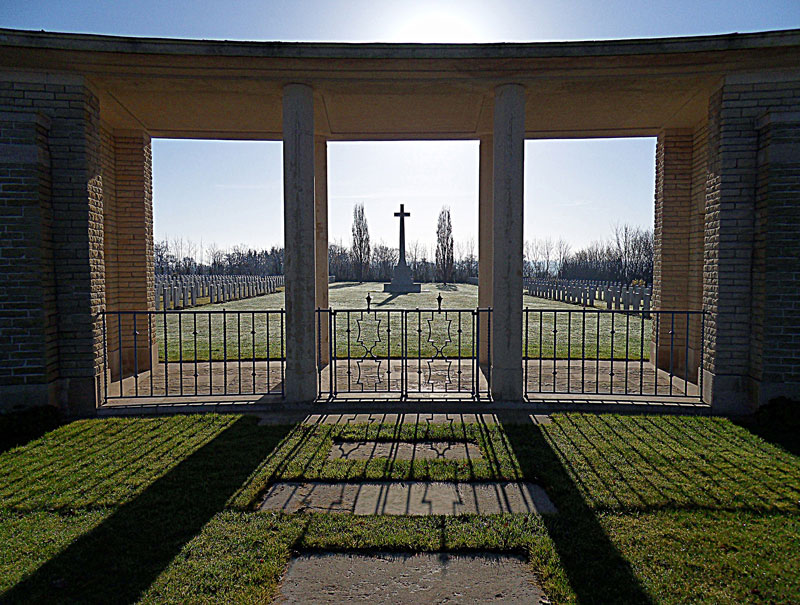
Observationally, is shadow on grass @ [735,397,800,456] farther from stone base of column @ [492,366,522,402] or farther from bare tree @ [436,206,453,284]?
bare tree @ [436,206,453,284]

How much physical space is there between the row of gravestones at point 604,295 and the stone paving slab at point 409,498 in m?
11.2

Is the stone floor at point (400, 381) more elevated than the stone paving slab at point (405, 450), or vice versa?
the stone floor at point (400, 381)

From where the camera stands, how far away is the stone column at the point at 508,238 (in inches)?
244

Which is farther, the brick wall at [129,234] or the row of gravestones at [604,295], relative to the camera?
the row of gravestones at [604,295]

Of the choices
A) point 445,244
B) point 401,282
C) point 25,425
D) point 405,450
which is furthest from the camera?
point 445,244

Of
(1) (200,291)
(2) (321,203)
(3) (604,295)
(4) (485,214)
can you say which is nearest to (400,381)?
(4) (485,214)

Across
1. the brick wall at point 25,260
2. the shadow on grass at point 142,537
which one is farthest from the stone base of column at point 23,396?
the shadow on grass at point 142,537

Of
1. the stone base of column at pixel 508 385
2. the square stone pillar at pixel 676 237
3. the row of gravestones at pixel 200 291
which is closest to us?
the stone base of column at pixel 508 385

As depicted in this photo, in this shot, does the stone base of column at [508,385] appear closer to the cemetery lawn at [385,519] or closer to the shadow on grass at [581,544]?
the cemetery lawn at [385,519]

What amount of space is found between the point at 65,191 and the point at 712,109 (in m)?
8.14

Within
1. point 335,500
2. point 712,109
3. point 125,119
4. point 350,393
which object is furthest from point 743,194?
point 125,119

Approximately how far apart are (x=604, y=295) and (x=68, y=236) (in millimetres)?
22983

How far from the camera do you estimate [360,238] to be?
5197 cm

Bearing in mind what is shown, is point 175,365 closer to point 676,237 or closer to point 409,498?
point 409,498
